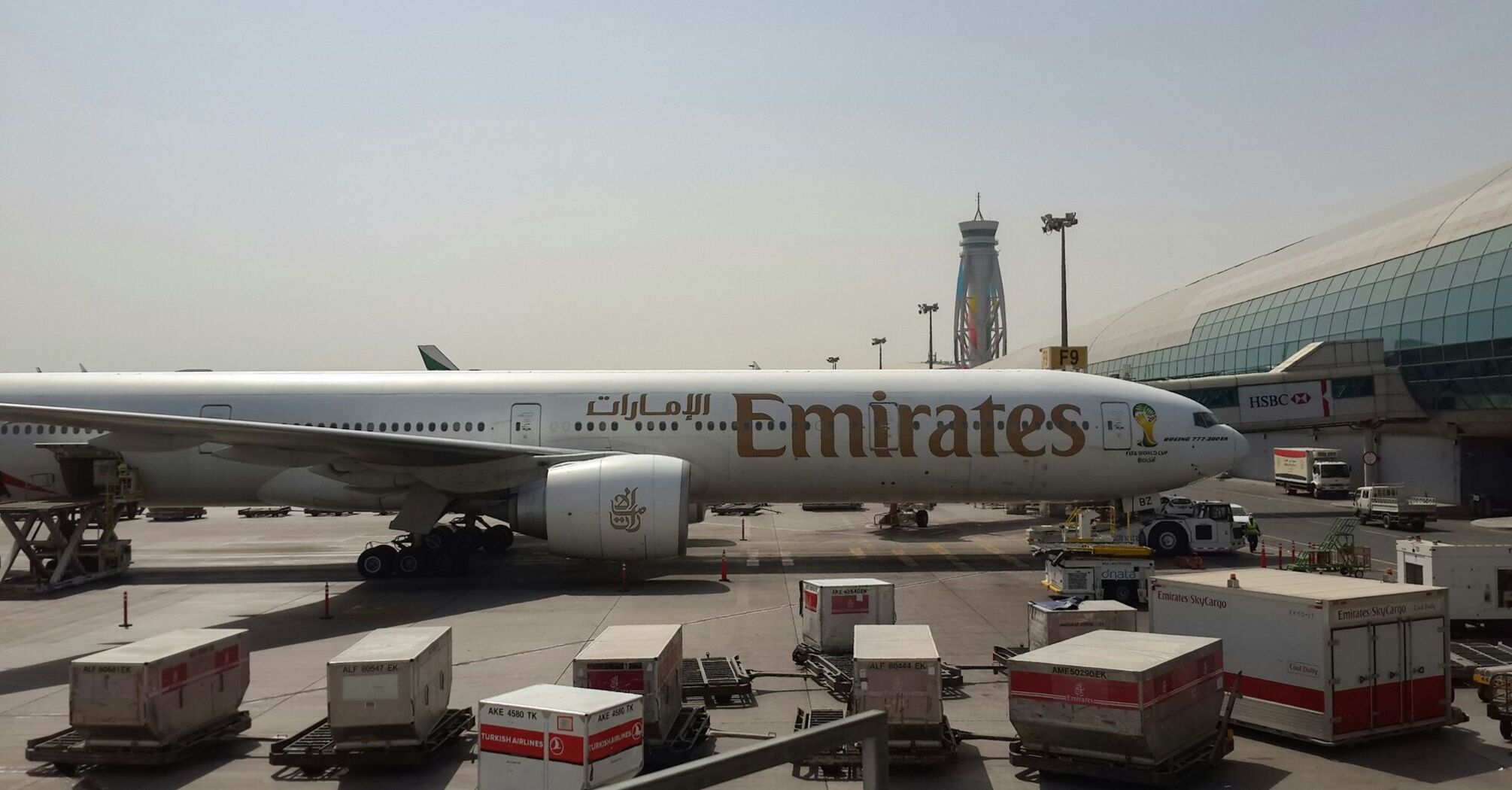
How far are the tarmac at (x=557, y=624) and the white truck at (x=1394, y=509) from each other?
1034 centimetres

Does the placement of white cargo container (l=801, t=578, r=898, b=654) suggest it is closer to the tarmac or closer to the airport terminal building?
the tarmac

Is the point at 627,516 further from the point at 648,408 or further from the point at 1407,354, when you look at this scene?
the point at 1407,354

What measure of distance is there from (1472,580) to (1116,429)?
359 inches

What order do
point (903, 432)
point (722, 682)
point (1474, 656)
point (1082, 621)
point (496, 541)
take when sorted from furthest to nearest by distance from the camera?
point (496, 541) < point (903, 432) < point (1474, 656) < point (1082, 621) < point (722, 682)

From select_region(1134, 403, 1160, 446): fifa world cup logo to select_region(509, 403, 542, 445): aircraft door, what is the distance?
14.1 meters

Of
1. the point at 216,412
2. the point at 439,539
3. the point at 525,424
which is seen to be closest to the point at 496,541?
the point at 439,539

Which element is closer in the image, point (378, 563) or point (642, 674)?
point (642, 674)

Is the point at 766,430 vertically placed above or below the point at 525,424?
below

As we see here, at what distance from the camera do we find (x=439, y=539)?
74.7 ft

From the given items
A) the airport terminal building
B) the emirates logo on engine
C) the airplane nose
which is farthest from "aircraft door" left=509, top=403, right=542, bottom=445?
the airport terminal building

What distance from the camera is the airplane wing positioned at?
58.1ft

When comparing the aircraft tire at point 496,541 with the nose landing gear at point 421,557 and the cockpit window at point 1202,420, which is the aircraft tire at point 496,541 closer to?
the nose landing gear at point 421,557

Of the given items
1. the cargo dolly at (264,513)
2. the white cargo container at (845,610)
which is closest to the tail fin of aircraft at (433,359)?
the cargo dolly at (264,513)

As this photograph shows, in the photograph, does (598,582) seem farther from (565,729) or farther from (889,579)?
(565,729)
